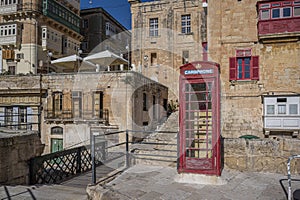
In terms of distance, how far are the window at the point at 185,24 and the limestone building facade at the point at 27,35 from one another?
44.2 ft

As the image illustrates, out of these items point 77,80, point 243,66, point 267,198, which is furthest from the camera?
point 77,80

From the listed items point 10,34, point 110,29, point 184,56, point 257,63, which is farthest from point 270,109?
point 110,29

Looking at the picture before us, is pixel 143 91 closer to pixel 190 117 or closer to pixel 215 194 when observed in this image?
pixel 190 117

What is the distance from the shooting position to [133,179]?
19.7 feet

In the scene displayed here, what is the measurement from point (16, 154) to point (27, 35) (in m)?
21.1

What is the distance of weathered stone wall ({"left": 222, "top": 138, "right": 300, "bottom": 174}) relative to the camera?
21.1ft

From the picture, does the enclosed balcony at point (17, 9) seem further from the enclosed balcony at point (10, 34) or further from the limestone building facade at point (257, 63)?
the limestone building facade at point (257, 63)

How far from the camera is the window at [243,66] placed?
15.0 metres

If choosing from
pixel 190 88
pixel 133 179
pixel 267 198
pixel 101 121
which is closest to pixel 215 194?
pixel 267 198

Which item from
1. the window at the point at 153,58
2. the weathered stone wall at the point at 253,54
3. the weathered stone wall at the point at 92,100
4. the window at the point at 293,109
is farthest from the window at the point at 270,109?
the window at the point at 153,58

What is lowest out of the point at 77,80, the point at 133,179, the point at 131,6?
the point at 133,179

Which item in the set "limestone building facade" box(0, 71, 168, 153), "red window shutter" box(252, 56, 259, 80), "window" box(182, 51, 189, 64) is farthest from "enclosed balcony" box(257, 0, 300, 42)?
"window" box(182, 51, 189, 64)

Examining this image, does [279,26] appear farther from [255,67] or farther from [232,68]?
[232,68]

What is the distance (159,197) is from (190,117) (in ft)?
7.46
